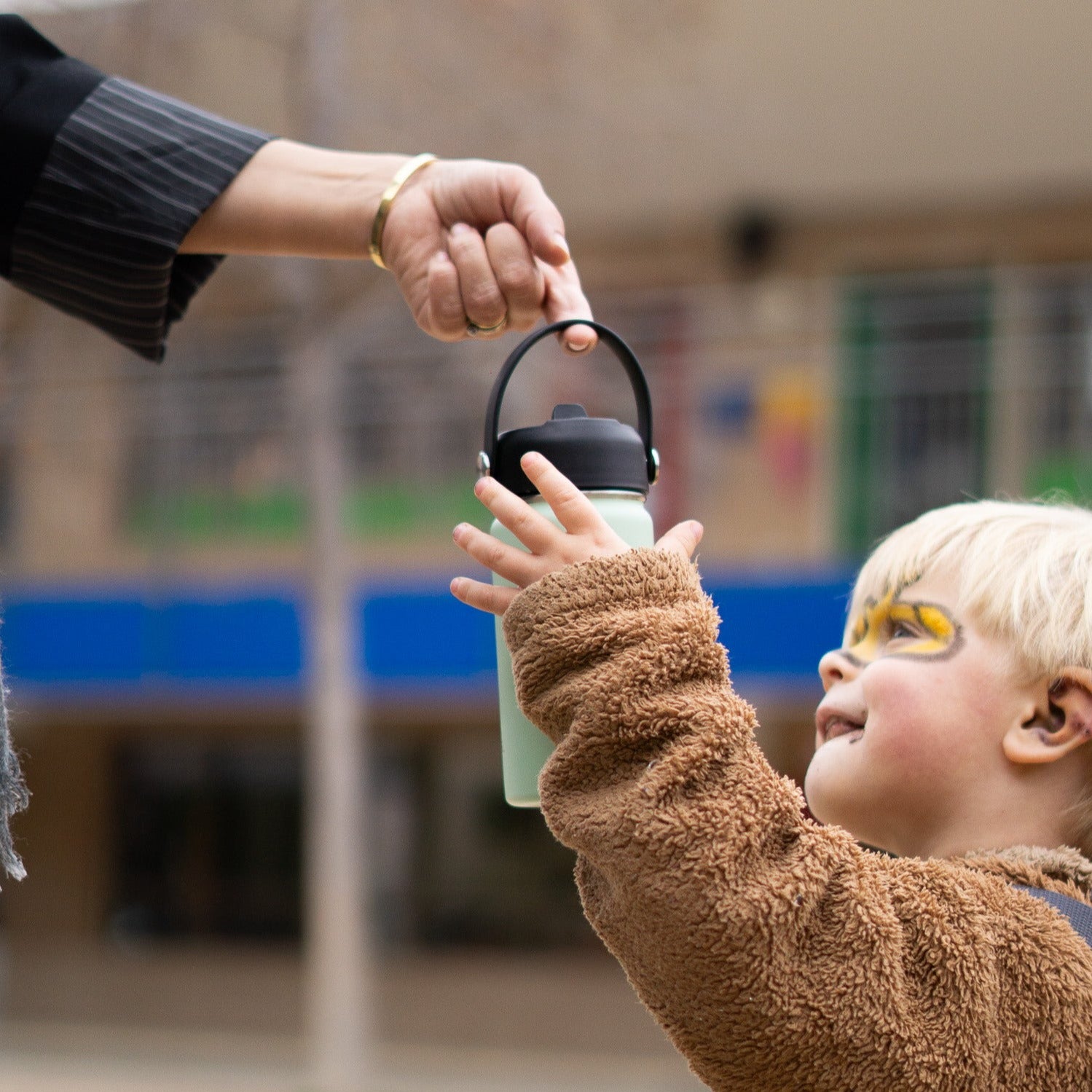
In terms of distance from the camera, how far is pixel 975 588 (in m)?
1.43

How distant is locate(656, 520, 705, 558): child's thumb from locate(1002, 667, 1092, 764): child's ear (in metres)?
0.38

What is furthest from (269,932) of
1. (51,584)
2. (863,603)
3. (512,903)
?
(863,603)

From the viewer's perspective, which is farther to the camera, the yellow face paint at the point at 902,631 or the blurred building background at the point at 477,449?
the blurred building background at the point at 477,449

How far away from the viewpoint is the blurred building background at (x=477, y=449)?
9.38 metres

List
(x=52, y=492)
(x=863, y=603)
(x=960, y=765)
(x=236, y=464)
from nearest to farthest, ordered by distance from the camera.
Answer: (x=960, y=765)
(x=863, y=603)
(x=236, y=464)
(x=52, y=492)

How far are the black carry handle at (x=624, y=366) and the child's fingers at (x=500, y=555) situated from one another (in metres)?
0.09

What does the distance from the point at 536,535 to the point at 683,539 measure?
14cm

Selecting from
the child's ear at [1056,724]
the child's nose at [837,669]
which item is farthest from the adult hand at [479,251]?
the child's ear at [1056,724]

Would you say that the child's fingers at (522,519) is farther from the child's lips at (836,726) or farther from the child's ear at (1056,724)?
the child's ear at (1056,724)

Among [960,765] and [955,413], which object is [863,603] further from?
[955,413]

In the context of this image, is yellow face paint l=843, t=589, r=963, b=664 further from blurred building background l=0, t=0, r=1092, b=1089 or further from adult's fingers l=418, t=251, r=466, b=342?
blurred building background l=0, t=0, r=1092, b=1089

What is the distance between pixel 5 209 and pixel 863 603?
37.7 inches

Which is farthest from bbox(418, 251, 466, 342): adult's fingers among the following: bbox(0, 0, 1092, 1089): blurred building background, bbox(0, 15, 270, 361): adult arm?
bbox(0, 0, 1092, 1089): blurred building background

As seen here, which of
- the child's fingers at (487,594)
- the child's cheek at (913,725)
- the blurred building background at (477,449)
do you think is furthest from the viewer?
the blurred building background at (477,449)
